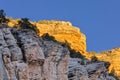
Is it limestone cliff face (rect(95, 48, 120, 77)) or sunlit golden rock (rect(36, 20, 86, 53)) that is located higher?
sunlit golden rock (rect(36, 20, 86, 53))

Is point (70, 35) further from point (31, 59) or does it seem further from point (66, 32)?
point (31, 59)

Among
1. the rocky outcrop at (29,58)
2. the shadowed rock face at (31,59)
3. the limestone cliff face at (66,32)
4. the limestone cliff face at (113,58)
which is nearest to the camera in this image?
the rocky outcrop at (29,58)

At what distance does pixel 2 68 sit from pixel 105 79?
1215 inches

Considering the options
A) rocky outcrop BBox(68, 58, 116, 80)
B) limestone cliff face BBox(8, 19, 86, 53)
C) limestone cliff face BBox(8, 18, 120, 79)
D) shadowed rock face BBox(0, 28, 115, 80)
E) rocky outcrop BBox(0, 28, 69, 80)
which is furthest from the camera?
limestone cliff face BBox(8, 19, 86, 53)

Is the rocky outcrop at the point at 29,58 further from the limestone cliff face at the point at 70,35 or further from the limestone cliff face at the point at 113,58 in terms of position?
the limestone cliff face at the point at 113,58

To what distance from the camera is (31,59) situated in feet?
182

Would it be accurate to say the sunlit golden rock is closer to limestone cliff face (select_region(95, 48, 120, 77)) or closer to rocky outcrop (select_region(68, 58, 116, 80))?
limestone cliff face (select_region(95, 48, 120, 77))

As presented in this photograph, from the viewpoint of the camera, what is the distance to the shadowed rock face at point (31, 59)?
51.6 metres

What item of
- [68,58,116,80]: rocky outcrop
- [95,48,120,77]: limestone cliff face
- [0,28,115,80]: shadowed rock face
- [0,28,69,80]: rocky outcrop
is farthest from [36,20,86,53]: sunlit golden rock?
[0,28,69,80]: rocky outcrop

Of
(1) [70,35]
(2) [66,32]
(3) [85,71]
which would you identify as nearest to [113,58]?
(1) [70,35]

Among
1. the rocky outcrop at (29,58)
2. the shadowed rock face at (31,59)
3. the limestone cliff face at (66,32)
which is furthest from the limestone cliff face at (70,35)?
the rocky outcrop at (29,58)

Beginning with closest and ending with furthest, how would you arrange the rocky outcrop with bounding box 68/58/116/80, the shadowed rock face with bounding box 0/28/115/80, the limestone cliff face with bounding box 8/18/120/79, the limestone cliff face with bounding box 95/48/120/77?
the shadowed rock face with bounding box 0/28/115/80 → the rocky outcrop with bounding box 68/58/116/80 → the limestone cliff face with bounding box 8/18/120/79 → the limestone cliff face with bounding box 95/48/120/77

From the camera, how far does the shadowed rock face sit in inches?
2030

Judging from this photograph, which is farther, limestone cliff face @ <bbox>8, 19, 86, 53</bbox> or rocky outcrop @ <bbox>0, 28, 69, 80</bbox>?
limestone cliff face @ <bbox>8, 19, 86, 53</bbox>
